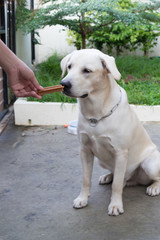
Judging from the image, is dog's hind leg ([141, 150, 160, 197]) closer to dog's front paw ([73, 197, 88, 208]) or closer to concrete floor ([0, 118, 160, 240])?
concrete floor ([0, 118, 160, 240])

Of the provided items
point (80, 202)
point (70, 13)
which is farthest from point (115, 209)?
point (70, 13)

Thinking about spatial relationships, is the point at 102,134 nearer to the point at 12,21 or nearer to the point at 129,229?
the point at 129,229

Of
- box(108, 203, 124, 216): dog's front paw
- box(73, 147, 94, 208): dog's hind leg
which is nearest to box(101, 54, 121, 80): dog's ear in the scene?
box(73, 147, 94, 208): dog's hind leg

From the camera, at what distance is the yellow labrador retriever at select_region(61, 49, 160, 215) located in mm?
2367

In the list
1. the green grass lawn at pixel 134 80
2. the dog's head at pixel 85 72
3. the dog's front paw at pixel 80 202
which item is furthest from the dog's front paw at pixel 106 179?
the green grass lawn at pixel 134 80

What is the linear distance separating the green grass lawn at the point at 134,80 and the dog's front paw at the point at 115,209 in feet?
9.45

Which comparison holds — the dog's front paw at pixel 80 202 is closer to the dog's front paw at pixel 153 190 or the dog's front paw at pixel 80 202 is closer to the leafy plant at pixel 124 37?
the dog's front paw at pixel 153 190

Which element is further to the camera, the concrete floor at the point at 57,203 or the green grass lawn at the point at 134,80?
the green grass lawn at the point at 134,80

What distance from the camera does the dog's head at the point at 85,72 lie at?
234 centimetres

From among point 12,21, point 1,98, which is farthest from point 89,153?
point 12,21

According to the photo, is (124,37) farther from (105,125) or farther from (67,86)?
(67,86)

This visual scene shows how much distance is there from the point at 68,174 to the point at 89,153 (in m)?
0.73

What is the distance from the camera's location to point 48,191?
3.03 meters

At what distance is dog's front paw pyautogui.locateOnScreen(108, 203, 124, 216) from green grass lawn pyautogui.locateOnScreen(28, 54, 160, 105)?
2.88m
